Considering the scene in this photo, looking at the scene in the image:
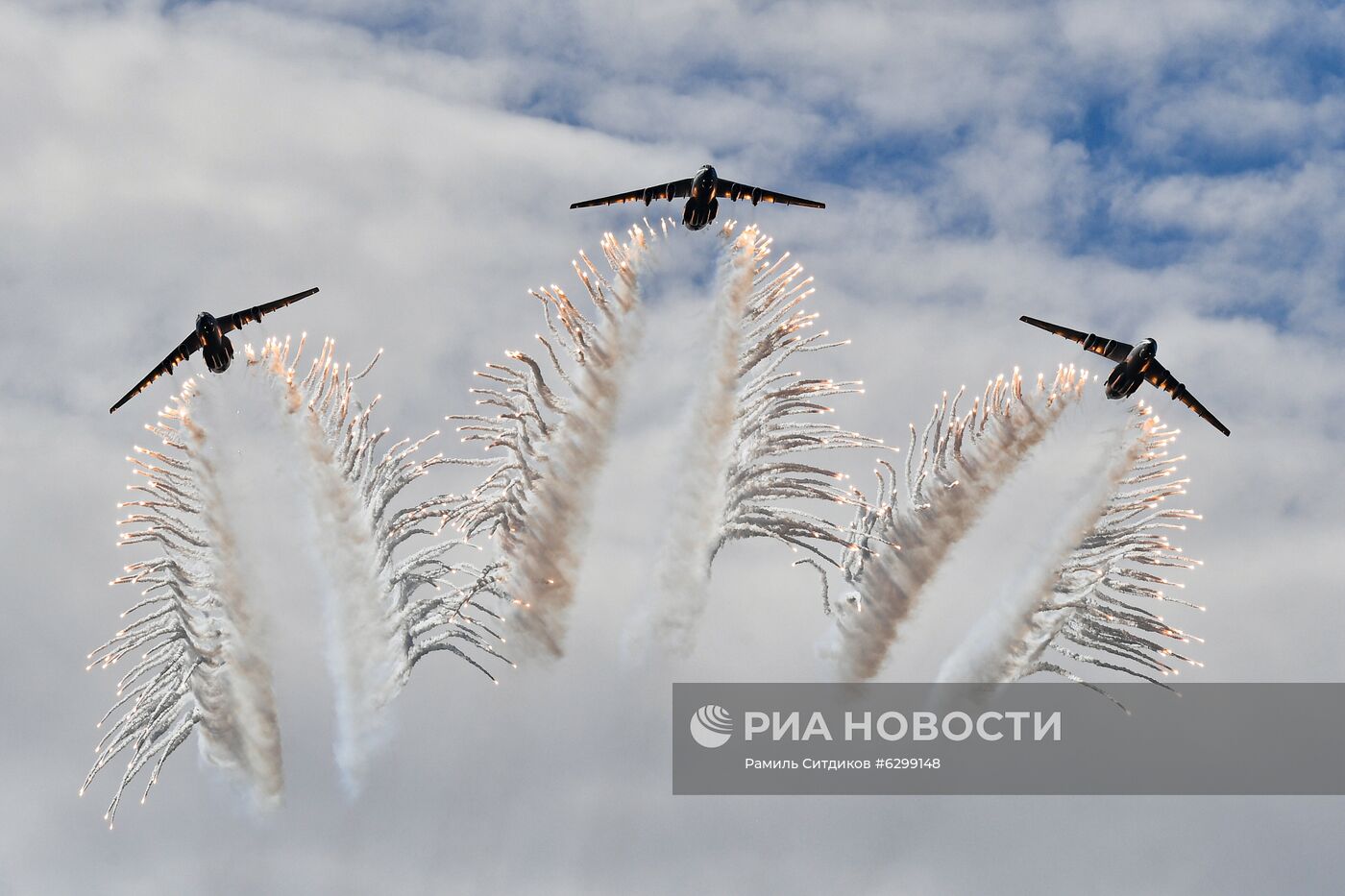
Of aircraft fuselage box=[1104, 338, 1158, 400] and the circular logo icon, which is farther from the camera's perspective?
the circular logo icon

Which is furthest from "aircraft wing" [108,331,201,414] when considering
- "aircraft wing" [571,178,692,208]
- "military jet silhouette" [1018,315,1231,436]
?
"military jet silhouette" [1018,315,1231,436]

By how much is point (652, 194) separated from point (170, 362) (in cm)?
2452

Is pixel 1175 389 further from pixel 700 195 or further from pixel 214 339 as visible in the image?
pixel 214 339

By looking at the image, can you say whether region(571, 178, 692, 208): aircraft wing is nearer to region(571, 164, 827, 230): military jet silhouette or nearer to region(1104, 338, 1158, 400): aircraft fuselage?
region(571, 164, 827, 230): military jet silhouette

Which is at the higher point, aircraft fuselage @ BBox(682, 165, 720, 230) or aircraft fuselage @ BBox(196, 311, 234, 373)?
aircraft fuselage @ BBox(682, 165, 720, 230)

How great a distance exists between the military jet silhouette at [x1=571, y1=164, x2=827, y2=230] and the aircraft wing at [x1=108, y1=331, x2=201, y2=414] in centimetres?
1962

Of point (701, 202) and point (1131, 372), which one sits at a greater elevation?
point (701, 202)

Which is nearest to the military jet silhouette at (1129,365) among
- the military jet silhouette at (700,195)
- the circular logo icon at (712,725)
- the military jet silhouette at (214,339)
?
the military jet silhouette at (700,195)

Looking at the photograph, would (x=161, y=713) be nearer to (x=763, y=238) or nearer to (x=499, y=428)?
(x=499, y=428)

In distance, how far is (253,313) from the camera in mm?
76250

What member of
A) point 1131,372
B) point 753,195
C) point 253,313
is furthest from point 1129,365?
point 253,313

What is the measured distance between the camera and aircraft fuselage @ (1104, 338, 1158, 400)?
239 ft

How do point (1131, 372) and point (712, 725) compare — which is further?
point (712, 725)

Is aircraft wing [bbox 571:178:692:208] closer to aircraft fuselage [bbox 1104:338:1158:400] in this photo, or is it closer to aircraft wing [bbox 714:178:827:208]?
aircraft wing [bbox 714:178:827:208]
